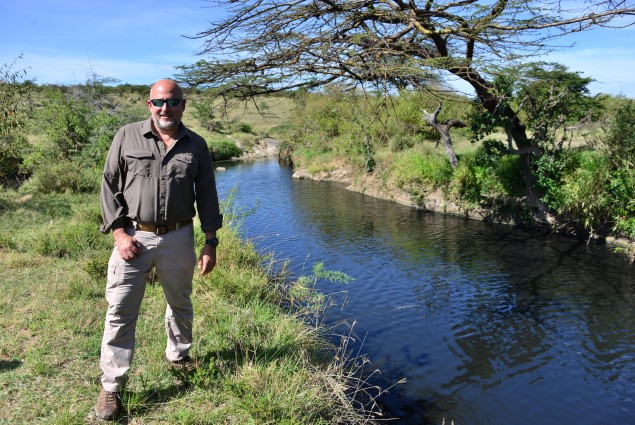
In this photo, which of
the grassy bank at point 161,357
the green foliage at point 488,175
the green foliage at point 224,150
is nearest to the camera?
the grassy bank at point 161,357

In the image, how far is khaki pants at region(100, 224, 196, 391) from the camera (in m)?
3.11

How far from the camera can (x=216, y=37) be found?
6.31 m

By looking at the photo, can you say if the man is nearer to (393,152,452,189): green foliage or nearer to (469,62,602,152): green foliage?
(469,62,602,152): green foliage

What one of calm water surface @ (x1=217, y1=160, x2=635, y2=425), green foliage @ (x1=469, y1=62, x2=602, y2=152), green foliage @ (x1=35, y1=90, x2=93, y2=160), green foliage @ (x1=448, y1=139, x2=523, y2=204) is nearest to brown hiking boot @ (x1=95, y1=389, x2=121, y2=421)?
calm water surface @ (x1=217, y1=160, x2=635, y2=425)

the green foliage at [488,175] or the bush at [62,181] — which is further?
the green foliage at [488,175]

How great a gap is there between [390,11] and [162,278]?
5.81m

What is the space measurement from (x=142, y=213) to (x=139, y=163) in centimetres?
34

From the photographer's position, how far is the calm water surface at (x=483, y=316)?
17.4ft

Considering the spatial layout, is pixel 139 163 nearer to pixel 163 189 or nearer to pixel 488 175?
pixel 163 189

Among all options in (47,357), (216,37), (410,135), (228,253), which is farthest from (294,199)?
(47,357)

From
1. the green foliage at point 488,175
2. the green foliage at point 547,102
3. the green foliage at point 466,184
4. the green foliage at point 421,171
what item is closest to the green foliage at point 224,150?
the green foliage at point 421,171

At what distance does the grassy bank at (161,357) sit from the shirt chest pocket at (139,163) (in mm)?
1523

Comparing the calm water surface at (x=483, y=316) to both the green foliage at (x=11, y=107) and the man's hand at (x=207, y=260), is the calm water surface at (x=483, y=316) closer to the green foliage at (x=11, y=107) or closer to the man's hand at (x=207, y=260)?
the man's hand at (x=207, y=260)

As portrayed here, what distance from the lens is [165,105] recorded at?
3.17 m
